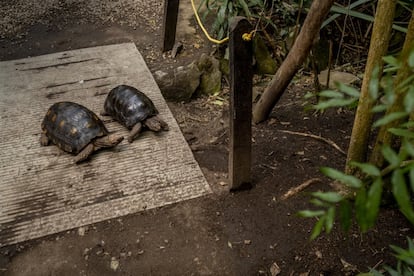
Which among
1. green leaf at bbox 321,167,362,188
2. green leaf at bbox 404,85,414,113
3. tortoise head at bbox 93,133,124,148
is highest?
green leaf at bbox 404,85,414,113

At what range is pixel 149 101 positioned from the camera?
3.54 meters

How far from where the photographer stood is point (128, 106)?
3365 millimetres

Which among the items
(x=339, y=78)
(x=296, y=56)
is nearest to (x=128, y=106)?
(x=296, y=56)

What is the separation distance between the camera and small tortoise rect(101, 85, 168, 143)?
3.31 m

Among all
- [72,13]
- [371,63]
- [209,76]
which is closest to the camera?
[371,63]

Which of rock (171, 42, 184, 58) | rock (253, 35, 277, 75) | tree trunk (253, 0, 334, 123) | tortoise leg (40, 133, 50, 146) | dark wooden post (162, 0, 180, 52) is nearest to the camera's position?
tree trunk (253, 0, 334, 123)

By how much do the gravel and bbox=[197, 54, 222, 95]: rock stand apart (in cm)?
148

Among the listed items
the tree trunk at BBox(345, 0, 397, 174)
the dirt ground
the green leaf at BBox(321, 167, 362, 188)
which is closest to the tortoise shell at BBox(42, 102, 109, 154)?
the dirt ground

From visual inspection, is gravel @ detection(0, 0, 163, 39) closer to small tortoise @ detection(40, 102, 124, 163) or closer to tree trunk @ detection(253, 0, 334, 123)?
small tortoise @ detection(40, 102, 124, 163)

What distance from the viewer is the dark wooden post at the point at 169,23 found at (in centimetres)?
441

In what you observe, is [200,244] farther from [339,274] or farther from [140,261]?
[339,274]

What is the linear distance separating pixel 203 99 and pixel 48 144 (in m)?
1.50

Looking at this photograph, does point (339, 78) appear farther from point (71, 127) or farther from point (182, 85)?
point (71, 127)

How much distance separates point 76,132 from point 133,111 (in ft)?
1.60
